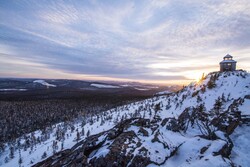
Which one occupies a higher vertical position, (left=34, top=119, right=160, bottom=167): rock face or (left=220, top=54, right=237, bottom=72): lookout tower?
(left=220, top=54, right=237, bottom=72): lookout tower

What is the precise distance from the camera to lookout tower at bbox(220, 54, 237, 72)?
36.9 metres

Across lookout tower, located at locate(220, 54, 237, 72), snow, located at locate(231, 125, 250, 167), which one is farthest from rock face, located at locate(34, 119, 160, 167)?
lookout tower, located at locate(220, 54, 237, 72)

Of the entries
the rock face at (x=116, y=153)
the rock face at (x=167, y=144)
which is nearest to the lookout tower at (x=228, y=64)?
the rock face at (x=167, y=144)

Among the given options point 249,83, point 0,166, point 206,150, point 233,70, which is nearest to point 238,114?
point 206,150

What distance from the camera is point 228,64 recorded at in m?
37.6

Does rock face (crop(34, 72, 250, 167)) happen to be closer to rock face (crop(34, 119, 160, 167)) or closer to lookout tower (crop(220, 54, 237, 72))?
rock face (crop(34, 119, 160, 167))

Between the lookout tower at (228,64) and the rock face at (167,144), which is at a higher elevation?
the lookout tower at (228,64)

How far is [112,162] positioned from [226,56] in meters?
38.9

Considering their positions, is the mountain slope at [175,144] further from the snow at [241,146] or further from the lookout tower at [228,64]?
the lookout tower at [228,64]

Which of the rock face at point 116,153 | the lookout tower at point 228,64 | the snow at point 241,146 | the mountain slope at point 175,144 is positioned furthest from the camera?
the lookout tower at point 228,64

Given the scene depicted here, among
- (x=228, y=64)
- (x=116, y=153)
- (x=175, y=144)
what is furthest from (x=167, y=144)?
(x=228, y=64)

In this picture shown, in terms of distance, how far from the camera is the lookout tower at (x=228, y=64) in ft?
121

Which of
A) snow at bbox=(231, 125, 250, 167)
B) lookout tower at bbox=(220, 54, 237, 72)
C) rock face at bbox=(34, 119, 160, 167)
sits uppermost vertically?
lookout tower at bbox=(220, 54, 237, 72)

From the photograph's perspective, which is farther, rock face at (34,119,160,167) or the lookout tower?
the lookout tower
